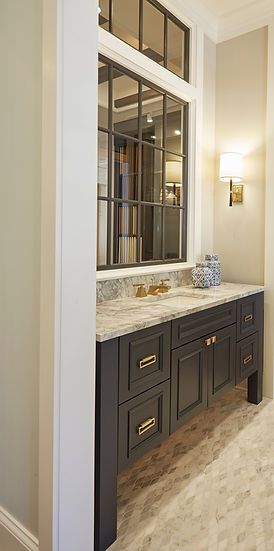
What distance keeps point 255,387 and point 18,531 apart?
6.42 ft

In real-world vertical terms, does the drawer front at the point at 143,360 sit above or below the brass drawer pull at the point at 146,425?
above

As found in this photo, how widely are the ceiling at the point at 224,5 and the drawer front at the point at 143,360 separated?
2482 mm

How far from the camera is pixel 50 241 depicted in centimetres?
117

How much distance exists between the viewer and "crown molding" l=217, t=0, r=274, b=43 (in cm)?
281

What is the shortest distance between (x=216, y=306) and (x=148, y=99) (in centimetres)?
146

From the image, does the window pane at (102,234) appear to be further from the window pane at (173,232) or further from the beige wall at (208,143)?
the beige wall at (208,143)

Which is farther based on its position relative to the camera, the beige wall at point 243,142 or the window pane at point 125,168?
the beige wall at point 243,142

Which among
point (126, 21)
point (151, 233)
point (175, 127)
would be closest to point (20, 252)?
point (151, 233)

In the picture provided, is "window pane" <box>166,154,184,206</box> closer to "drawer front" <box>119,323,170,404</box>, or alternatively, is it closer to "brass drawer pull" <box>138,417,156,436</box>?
"drawer front" <box>119,323,170,404</box>

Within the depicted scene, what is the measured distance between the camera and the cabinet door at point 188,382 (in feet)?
6.13

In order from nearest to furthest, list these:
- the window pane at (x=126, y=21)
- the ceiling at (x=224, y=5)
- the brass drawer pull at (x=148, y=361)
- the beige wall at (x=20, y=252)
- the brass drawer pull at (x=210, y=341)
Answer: the beige wall at (x=20, y=252)
the brass drawer pull at (x=148, y=361)
the brass drawer pull at (x=210, y=341)
the window pane at (x=126, y=21)
the ceiling at (x=224, y=5)

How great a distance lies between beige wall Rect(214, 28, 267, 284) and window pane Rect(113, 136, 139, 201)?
975 mm

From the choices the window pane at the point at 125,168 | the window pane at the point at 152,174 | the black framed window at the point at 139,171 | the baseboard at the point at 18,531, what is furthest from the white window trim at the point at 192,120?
the baseboard at the point at 18,531

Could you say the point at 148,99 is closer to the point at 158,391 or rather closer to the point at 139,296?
the point at 139,296
